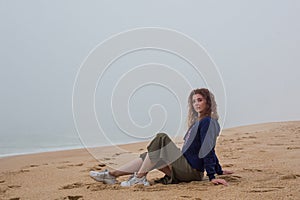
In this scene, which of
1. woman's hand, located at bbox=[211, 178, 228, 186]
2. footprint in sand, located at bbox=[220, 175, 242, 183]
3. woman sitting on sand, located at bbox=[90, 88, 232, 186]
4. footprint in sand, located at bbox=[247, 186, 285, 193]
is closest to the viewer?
footprint in sand, located at bbox=[247, 186, 285, 193]

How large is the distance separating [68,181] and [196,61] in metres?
1.48

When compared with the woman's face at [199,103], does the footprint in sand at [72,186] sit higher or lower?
lower

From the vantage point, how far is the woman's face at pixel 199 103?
9.89 ft

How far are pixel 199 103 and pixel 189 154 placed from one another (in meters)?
0.40

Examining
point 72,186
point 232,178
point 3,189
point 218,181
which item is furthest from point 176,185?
point 3,189

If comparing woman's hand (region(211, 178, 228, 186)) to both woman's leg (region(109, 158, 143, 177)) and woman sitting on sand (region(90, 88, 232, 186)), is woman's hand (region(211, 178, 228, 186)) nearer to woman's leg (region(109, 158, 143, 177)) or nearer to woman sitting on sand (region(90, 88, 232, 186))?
woman sitting on sand (region(90, 88, 232, 186))

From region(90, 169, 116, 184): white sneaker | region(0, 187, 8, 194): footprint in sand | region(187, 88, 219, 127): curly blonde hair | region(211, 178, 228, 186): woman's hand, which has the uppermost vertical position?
region(187, 88, 219, 127): curly blonde hair

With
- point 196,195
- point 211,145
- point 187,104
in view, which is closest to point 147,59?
point 187,104

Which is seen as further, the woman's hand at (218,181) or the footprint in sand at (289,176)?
the footprint in sand at (289,176)

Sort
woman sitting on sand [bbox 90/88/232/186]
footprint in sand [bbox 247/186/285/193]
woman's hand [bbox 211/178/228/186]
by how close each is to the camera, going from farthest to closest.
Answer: woman sitting on sand [bbox 90/88/232/186] → woman's hand [bbox 211/178/228/186] → footprint in sand [bbox 247/186/285/193]

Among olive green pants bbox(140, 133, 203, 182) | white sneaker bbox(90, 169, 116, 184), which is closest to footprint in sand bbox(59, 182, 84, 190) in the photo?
white sneaker bbox(90, 169, 116, 184)

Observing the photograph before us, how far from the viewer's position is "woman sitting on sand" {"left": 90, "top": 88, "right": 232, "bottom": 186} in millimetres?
2865

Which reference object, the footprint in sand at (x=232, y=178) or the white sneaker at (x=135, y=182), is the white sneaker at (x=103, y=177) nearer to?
the white sneaker at (x=135, y=182)

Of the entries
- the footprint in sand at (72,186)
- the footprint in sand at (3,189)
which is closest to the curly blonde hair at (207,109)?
the footprint in sand at (72,186)
